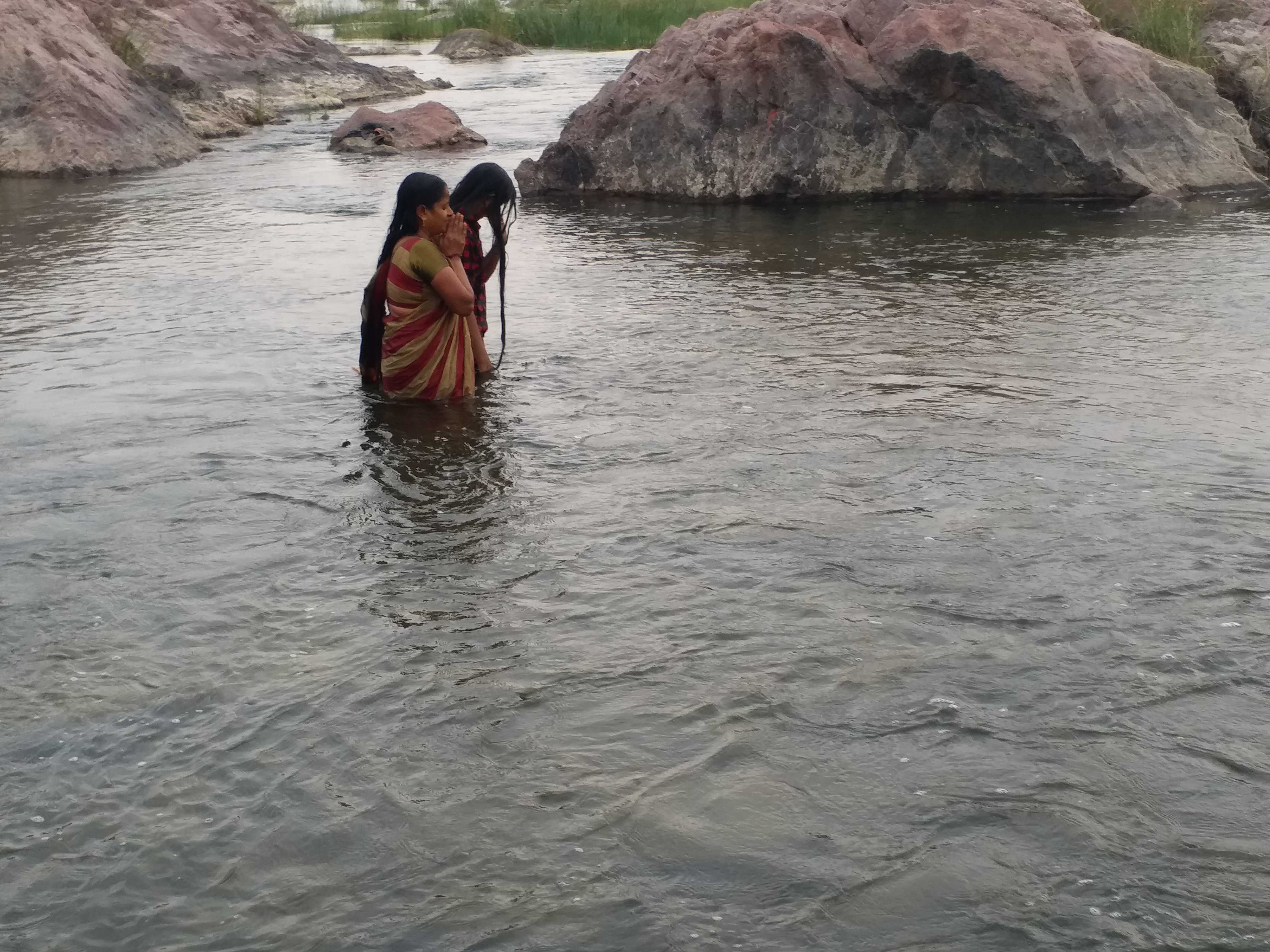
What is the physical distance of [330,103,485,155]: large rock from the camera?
1695 cm

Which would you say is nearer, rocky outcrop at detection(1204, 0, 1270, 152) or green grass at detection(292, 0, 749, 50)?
rocky outcrop at detection(1204, 0, 1270, 152)

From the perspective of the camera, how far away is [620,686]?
410 centimetres

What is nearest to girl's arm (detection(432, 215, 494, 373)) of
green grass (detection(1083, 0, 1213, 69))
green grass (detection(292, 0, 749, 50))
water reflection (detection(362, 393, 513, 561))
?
water reflection (detection(362, 393, 513, 561))

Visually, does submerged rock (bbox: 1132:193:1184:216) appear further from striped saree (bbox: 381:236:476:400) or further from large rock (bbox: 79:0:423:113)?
large rock (bbox: 79:0:423:113)

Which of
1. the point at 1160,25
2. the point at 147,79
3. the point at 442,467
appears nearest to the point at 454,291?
the point at 442,467

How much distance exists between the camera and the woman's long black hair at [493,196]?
7.04m

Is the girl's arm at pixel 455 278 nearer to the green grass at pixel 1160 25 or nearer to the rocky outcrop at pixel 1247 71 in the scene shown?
the green grass at pixel 1160 25

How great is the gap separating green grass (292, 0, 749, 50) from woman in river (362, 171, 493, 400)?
26.0 meters

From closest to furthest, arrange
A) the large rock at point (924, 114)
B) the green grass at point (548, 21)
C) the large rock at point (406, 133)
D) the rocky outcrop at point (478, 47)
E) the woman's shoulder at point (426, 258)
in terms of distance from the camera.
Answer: the woman's shoulder at point (426, 258), the large rock at point (924, 114), the large rock at point (406, 133), the rocky outcrop at point (478, 47), the green grass at point (548, 21)

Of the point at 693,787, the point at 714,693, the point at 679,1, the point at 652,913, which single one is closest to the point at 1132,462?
the point at 714,693

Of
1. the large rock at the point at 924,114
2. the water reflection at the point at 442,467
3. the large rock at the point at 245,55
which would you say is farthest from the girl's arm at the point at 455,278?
the large rock at the point at 245,55

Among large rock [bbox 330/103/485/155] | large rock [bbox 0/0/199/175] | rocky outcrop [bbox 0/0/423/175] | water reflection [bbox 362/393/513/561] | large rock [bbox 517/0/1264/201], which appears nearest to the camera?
water reflection [bbox 362/393/513/561]

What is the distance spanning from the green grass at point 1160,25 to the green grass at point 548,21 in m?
17.5

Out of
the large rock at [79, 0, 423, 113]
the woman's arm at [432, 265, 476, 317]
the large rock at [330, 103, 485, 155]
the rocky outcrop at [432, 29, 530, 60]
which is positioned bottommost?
the woman's arm at [432, 265, 476, 317]
